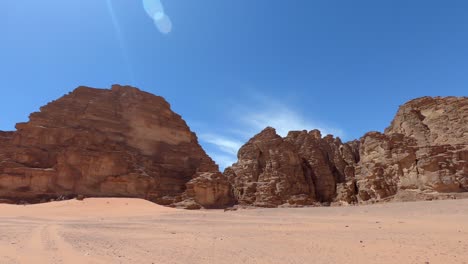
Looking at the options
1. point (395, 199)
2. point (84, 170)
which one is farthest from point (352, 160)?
point (84, 170)

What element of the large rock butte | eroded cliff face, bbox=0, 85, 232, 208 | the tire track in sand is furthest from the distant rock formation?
the tire track in sand

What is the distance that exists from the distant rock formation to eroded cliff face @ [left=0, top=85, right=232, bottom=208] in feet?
28.4

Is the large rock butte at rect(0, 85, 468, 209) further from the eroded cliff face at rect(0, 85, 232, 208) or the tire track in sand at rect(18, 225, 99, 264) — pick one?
the tire track in sand at rect(18, 225, 99, 264)

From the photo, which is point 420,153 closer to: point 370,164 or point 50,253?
point 370,164

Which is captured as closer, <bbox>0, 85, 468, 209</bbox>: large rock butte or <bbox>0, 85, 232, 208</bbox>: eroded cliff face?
<bbox>0, 85, 232, 208</bbox>: eroded cliff face

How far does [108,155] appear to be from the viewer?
28656mm

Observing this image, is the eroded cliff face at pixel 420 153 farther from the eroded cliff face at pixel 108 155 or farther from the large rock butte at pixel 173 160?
the eroded cliff face at pixel 108 155

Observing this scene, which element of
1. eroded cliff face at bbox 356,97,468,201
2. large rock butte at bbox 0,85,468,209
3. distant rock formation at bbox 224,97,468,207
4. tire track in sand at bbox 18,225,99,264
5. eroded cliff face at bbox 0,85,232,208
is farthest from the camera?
distant rock formation at bbox 224,97,468,207

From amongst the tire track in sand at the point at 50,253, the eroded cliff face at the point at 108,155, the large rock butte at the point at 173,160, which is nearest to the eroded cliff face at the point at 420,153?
the large rock butte at the point at 173,160

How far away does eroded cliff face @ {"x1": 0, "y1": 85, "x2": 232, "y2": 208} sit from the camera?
26359 millimetres

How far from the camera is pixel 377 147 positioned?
40.2 metres

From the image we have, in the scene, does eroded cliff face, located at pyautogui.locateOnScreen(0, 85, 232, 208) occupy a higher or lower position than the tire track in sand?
higher

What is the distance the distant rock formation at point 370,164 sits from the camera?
31297 mm

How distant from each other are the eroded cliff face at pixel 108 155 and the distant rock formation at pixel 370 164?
8.65 metres
